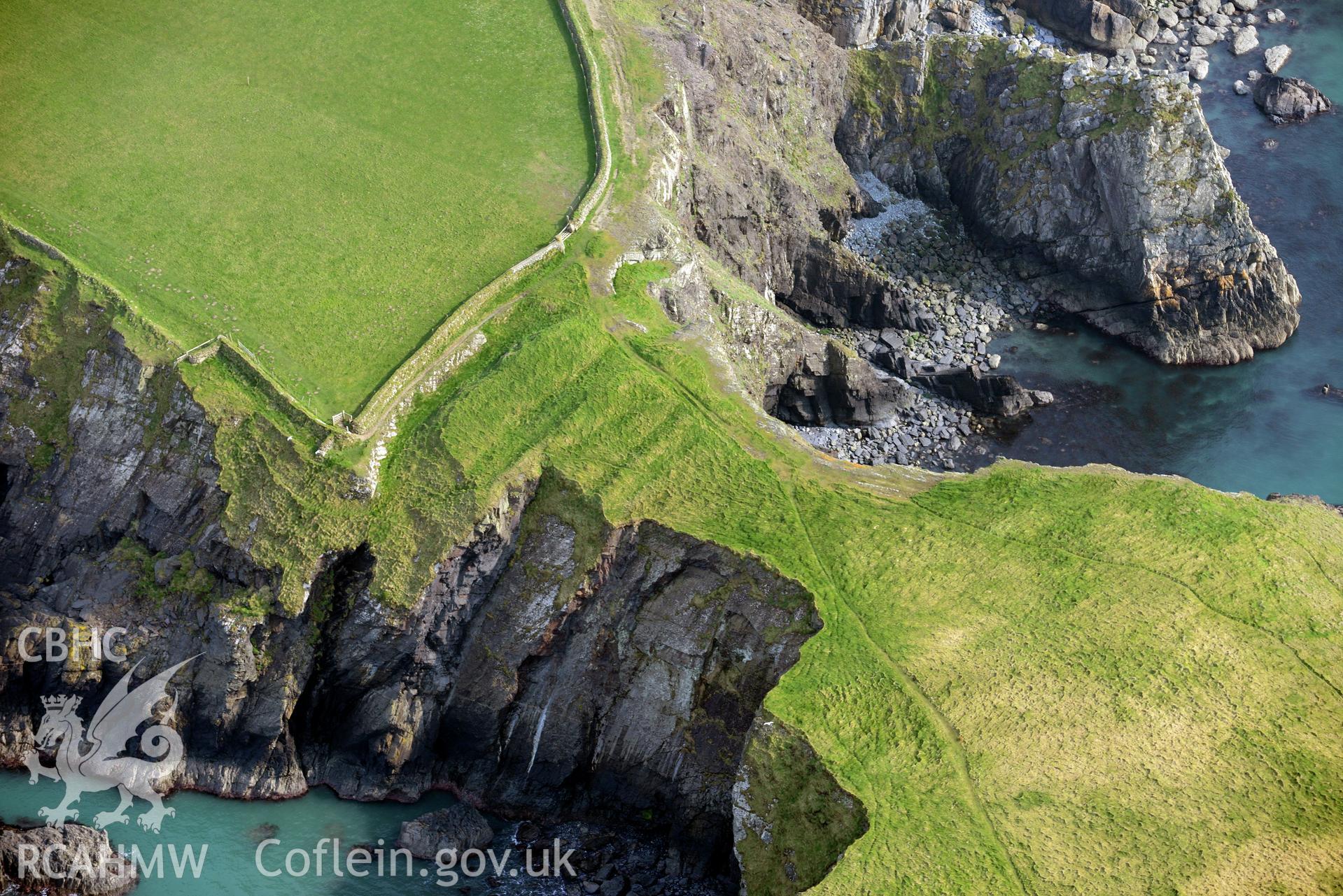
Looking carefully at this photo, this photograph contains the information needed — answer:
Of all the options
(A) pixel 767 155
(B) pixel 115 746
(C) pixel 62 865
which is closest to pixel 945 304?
(A) pixel 767 155

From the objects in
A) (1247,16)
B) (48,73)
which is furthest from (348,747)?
(1247,16)

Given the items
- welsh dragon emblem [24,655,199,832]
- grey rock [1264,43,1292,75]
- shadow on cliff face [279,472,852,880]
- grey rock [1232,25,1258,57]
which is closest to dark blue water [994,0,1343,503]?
grey rock [1264,43,1292,75]

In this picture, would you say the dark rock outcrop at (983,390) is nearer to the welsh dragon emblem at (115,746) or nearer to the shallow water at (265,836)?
the shallow water at (265,836)

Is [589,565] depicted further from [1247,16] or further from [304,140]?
[1247,16]

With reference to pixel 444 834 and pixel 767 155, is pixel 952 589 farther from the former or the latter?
pixel 767 155

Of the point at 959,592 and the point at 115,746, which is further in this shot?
the point at 115,746
